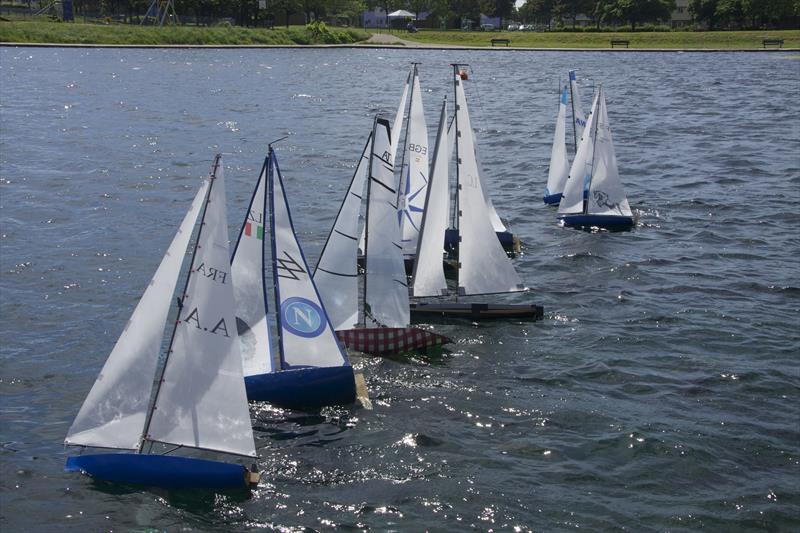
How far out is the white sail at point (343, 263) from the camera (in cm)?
2366

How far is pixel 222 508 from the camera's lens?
17953mm

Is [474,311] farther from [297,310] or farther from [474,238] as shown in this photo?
[297,310]

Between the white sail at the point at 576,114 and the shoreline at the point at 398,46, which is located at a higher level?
the shoreline at the point at 398,46

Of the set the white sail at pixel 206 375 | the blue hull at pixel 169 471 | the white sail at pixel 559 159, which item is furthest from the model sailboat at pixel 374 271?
the white sail at pixel 559 159

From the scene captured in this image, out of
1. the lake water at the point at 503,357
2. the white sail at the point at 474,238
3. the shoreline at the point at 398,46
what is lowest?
the lake water at the point at 503,357

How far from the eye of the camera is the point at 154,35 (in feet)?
489

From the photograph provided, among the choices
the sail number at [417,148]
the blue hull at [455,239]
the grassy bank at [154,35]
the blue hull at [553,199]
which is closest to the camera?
the sail number at [417,148]

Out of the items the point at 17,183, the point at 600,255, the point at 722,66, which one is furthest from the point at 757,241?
the point at 722,66

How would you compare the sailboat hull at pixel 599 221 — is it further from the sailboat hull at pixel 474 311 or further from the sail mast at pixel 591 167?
the sailboat hull at pixel 474 311

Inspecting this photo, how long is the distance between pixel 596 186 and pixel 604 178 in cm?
53

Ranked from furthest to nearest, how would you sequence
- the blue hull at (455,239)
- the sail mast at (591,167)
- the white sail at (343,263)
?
the sail mast at (591,167) → the blue hull at (455,239) → the white sail at (343,263)

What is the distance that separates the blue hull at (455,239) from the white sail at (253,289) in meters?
11.9

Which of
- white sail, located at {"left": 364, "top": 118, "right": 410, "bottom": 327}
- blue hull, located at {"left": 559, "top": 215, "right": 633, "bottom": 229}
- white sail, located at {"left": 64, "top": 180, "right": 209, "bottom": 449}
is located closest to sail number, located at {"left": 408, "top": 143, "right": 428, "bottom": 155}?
white sail, located at {"left": 364, "top": 118, "right": 410, "bottom": 327}

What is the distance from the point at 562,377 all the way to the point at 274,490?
8.96 m
